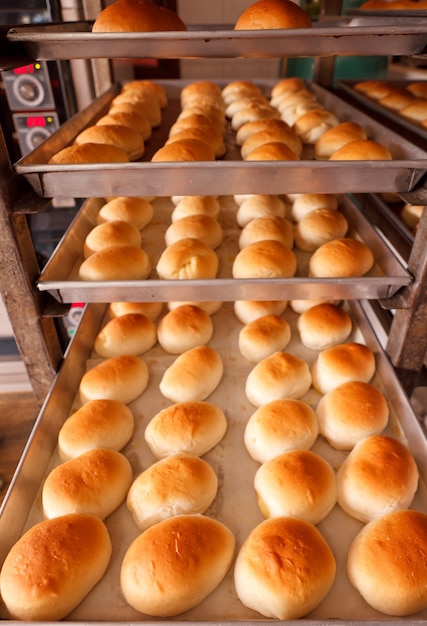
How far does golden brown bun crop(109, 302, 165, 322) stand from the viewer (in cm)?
165

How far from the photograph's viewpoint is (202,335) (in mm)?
1551

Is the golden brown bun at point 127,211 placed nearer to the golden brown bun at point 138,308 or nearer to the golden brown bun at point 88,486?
the golden brown bun at point 138,308

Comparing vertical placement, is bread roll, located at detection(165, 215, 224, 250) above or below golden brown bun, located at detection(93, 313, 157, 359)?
above

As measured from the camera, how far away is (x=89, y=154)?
4.69 feet

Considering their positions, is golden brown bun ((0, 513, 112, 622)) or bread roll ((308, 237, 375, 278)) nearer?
golden brown bun ((0, 513, 112, 622))

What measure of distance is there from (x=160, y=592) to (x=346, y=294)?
872 mm

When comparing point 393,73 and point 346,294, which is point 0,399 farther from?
point 393,73

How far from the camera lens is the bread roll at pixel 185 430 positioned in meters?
1.22

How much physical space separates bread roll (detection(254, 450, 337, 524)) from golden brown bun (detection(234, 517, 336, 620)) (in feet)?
0.20

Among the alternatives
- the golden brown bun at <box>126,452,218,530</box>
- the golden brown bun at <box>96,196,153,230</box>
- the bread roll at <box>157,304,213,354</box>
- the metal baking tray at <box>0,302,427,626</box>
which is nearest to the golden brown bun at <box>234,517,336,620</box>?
the metal baking tray at <box>0,302,427,626</box>

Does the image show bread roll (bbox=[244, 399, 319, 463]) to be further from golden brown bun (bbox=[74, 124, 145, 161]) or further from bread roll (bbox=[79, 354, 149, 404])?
golden brown bun (bbox=[74, 124, 145, 161])

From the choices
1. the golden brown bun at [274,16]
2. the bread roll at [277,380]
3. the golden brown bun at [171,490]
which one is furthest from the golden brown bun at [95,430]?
the golden brown bun at [274,16]

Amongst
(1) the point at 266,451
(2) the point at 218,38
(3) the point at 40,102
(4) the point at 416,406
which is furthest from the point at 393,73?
(1) the point at 266,451

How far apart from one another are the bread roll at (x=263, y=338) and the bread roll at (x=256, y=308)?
58mm
